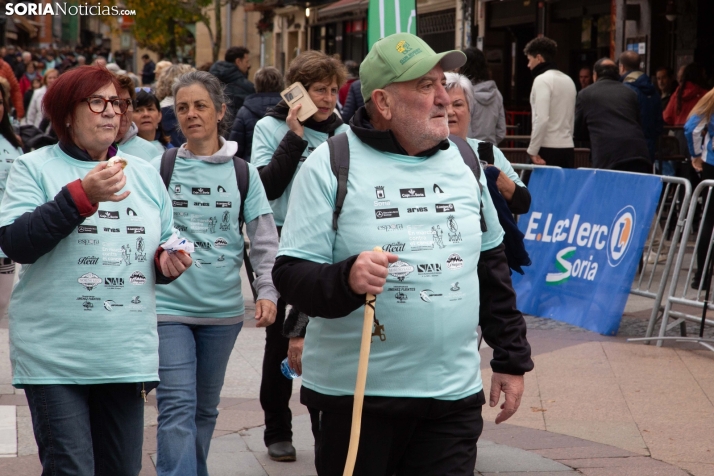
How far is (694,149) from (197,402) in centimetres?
690

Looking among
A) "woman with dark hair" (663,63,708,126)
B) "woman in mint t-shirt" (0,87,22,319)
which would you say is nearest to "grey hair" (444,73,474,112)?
"woman in mint t-shirt" (0,87,22,319)

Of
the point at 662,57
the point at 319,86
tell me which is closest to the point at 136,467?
the point at 319,86

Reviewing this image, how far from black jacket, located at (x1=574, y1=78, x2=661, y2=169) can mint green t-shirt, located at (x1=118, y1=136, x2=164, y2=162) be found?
6.36 metres

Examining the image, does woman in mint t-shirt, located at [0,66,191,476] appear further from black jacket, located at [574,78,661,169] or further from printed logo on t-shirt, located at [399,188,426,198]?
black jacket, located at [574,78,661,169]

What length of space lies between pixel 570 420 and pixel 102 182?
11.7 ft

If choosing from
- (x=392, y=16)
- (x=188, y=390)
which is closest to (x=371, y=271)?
(x=188, y=390)

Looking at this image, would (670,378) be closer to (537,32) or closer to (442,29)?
(537,32)

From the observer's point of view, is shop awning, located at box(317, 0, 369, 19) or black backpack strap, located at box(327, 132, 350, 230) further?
shop awning, located at box(317, 0, 369, 19)

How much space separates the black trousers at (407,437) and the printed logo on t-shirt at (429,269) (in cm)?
38

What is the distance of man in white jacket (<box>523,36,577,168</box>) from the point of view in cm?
1081

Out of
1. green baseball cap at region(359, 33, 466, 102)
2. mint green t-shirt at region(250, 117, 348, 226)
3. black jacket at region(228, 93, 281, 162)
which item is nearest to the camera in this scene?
green baseball cap at region(359, 33, 466, 102)

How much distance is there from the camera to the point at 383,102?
320 centimetres

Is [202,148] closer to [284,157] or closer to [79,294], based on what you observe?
[284,157]

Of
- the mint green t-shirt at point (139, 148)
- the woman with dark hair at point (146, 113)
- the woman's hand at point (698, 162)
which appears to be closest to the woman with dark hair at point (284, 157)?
the mint green t-shirt at point (139, 148)
